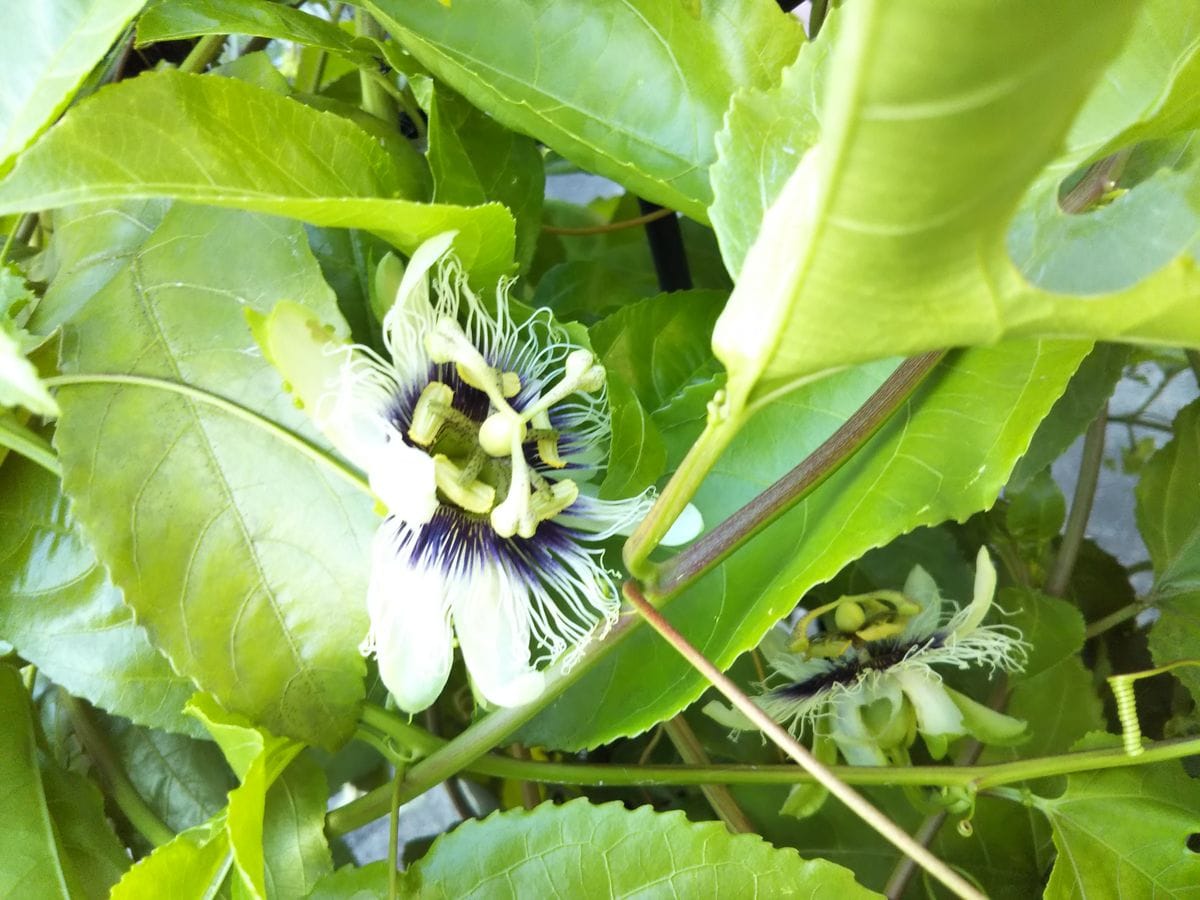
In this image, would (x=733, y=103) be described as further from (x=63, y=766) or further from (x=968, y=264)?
(x=63, y=766)

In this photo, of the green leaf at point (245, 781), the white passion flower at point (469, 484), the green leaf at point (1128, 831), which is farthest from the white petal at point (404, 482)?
the green leaf at point (1128, 831)

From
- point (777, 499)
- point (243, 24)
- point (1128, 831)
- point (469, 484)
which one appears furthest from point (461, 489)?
point (1128, 831)

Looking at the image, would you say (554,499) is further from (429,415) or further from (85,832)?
(85,832)

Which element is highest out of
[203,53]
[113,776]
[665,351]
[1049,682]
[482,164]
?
[203,53]

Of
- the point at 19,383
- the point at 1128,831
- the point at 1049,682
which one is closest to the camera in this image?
the point at 19,383

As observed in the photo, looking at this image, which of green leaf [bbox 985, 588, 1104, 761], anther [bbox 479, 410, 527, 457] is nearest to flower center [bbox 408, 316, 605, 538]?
anther [bbox 479, 410, 527, 457]

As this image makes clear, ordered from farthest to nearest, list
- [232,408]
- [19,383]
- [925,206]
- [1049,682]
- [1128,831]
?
[1049,682] < [1128,831] < [232,408] < [19,383] < [925,206]

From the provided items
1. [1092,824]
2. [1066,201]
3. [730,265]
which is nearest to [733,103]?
[730,265]
